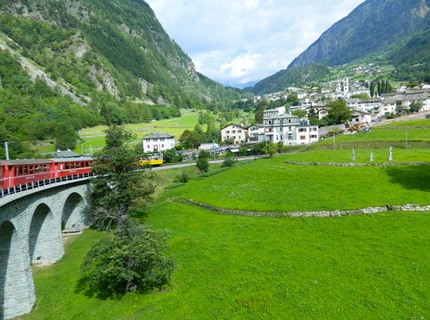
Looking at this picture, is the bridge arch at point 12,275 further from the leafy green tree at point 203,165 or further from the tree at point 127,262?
the leafy green tree at point 203,165

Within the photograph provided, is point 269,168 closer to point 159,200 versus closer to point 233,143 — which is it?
point 159,200

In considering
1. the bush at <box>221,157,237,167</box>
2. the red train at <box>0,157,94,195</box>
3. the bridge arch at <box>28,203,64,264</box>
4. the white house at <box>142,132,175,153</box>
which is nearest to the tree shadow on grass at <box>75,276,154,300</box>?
the bridge arch at <box>28,203,64,264</box>

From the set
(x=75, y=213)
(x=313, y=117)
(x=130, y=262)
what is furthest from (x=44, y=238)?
(x=313, y=117)

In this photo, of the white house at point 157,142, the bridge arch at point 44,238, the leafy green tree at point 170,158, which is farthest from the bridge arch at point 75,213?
the white house at point 157,142

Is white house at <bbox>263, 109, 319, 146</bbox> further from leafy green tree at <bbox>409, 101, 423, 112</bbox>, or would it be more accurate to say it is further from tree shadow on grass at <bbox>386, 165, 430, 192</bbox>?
leafy green tree at <bbox>409, 101, 423, 112</bbox>

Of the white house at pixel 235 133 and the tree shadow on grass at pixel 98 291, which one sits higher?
the white house at pixel 235 133

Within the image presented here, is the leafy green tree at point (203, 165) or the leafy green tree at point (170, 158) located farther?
the leafy green tree at point (170, 158)

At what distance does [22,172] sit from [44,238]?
8.37 m

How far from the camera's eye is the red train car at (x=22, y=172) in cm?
2602

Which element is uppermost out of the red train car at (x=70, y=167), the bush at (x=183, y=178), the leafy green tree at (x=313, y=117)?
the leafy green tree at (x=313, y=117)

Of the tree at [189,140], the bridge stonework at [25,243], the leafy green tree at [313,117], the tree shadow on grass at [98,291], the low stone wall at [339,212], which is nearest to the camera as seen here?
the bridge stonework at [25,243]

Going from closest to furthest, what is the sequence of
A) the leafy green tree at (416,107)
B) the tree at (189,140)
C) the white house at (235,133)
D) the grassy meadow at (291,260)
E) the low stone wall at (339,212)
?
the grassy meadow at (291,260), the low stone wall at (339,212), the leafy green tree at (416,107), the tree at (189,140), the white house at (235,133)

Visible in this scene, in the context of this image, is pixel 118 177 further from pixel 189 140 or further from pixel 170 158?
pixel 189 140

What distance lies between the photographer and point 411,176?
3809 cm
